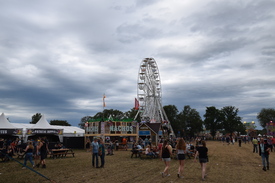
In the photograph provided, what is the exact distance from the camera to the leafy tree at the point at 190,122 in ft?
262

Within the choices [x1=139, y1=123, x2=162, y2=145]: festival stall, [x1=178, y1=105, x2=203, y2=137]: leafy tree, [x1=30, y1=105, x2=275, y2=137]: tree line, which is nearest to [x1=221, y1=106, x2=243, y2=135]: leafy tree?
[x1=30, y1=105, x2=275, y2=137]: tree line

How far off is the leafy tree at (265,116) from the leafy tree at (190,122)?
902 inches

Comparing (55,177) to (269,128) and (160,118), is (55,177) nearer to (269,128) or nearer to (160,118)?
(269,128)

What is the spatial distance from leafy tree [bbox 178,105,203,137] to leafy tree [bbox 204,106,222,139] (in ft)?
9.91

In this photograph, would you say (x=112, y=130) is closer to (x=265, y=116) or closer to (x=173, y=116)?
(x=173, y=116)

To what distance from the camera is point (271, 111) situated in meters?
81.9

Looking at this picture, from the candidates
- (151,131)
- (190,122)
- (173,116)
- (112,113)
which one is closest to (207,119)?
(190,122)

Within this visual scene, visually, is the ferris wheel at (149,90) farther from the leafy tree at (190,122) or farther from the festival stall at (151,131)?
the leafy tree at (190,122)

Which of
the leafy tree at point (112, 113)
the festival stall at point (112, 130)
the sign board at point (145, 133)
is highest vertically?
the leafy tree at point (112, 113)

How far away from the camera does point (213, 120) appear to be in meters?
78.6

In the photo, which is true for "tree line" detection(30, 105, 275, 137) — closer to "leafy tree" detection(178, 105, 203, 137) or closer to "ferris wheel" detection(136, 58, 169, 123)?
"leafy tree" detection(178, 105, 203, 137)

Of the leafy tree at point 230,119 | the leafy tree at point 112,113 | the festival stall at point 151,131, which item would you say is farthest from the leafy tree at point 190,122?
the festival stall at point 151,131

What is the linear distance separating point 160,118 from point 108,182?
4343cm

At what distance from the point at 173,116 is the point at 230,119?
19257 mm
